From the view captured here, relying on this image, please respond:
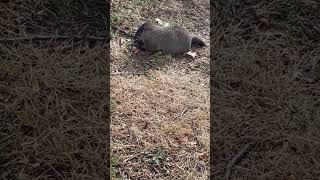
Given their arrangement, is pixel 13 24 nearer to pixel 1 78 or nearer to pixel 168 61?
pixel 1 78

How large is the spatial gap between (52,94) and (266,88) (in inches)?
49.7

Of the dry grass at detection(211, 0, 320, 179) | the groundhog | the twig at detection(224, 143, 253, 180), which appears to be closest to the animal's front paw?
the groundhog

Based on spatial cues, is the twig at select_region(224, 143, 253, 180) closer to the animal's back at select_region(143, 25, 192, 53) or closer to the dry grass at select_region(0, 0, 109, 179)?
the dry grass at select_region(0, 0, 109, 179)

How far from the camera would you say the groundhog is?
3.50 metres

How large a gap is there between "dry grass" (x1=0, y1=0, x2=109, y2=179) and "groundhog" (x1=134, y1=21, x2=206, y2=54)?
0.87 feet

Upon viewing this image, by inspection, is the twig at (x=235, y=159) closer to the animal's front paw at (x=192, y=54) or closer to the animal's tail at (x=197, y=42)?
the animal's front paw at (x=192, y=54)

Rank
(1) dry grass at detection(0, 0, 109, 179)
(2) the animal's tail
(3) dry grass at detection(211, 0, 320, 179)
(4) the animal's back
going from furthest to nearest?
(2) the animal's tail, (4) the animal's back, (3) dry grass at detection(211, 0, 320, 179), (1) dry grass at detection(0, 0, 109, 179)

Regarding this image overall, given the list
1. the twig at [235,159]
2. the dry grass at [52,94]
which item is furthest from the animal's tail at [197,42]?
the twig at [235,159]

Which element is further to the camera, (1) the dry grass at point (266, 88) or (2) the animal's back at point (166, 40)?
(2) the animal's back at point (166, 40)

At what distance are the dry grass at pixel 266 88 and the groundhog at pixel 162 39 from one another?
209 mm

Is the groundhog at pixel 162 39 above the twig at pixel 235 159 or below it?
above

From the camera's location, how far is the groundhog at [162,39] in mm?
3505

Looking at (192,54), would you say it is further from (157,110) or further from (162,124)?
(162,124)

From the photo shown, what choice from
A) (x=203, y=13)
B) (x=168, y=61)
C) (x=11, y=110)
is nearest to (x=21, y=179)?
(x=11, y=110)
